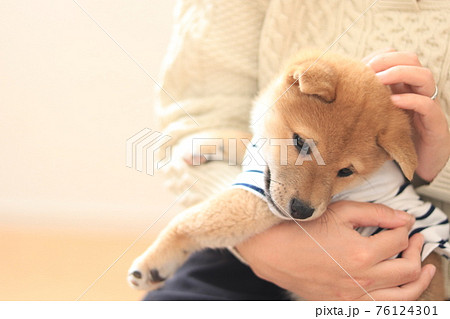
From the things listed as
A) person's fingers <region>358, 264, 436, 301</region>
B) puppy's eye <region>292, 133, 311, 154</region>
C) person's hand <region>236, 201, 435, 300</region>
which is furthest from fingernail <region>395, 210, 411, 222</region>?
puppy's eye <region>292, 133, 311, 154</region>

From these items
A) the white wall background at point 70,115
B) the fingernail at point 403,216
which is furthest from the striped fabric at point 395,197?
the white wall background at point 70,115

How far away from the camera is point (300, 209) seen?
797 millimetres

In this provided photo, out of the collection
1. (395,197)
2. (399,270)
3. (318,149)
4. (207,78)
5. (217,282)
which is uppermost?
(207,78)

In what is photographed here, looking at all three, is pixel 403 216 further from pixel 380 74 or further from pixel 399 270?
pixel 380 74

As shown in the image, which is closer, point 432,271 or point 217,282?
point 432,271

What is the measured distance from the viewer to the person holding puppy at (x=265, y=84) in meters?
0.81

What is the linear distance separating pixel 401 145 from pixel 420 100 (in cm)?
9

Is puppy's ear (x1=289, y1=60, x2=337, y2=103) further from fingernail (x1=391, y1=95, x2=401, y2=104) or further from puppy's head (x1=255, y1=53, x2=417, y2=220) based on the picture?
fingernail (x1=391, y1=95, x2=401, y2=104)

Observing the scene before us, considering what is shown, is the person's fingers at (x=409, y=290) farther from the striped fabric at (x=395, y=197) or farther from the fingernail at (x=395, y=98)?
the fingernail at (x=395, y=98)

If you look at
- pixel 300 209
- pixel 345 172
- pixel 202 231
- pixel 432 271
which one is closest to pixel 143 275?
pixel 202 231

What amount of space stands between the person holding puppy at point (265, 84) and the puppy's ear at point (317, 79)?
0.10 meters

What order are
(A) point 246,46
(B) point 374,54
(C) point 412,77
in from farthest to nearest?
(A) point 246,46 → (B) point 374,54 → (C) point 412,77

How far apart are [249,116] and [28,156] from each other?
0.53 meters

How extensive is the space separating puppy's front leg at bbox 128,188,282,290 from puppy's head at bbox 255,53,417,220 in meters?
0.05
